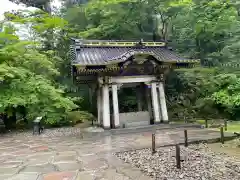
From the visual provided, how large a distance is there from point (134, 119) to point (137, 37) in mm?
8537

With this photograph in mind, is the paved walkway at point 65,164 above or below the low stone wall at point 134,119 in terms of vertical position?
below

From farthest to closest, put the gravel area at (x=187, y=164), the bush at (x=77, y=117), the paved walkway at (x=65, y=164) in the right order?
the bush at (x=77, y=117) < the paved walkway at (x=65, y=164) < the gravel area at (x=187, y=164)

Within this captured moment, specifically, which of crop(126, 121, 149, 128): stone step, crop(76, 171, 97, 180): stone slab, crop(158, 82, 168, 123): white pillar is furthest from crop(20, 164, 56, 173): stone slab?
crop(158, 82, 168, 123): white pillar

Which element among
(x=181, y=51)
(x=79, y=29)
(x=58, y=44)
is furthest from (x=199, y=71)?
(x=58, y=44)

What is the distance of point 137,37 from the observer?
19156 millimetres

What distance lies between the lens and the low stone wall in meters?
12.7

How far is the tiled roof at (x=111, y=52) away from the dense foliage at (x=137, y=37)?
280 centimetres

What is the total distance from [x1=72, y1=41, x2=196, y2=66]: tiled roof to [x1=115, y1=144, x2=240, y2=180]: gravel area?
5.52m

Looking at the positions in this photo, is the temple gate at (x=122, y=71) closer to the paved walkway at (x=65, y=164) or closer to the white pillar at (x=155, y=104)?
the white pillar at (x=155, y=104)

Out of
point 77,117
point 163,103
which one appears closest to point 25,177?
point 163,103

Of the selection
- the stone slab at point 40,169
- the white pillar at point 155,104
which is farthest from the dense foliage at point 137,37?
the stone slab at point 40,169

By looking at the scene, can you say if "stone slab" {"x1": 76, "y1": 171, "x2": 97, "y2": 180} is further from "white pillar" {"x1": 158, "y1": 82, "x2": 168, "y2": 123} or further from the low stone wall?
"white pillar" {"x1": 158, "y1": 82, "x2": 168, "y2": 123}

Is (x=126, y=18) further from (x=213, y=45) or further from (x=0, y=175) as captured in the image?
(x=0, y=175)

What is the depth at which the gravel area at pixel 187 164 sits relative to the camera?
4777 mm
